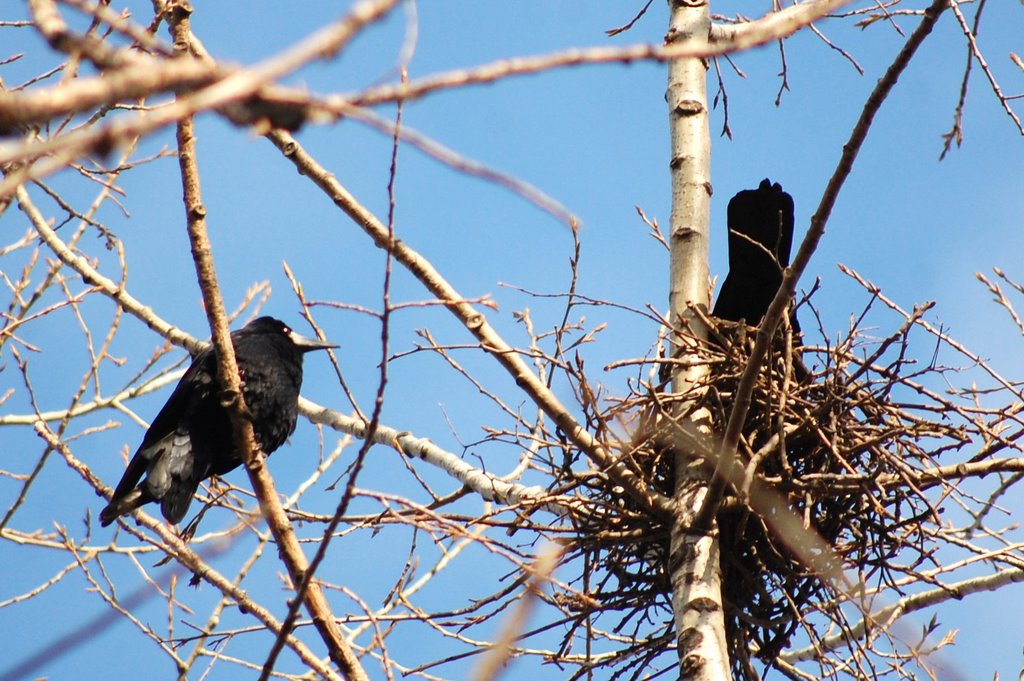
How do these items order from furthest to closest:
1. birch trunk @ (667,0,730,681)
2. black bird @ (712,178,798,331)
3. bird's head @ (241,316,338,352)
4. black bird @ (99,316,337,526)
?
1. bird's head @ (241,316,338,352)
2. black bird @ (712,178,798,331)
3. black bird @ (99,316,337,526)
4. birch trunk @ (667,0,730,681)

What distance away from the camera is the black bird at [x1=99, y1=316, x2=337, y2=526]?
457cm

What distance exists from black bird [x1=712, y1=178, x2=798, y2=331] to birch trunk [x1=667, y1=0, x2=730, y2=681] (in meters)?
0.27

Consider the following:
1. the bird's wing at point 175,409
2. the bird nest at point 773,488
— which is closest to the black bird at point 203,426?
the bird's wing at point 175,409

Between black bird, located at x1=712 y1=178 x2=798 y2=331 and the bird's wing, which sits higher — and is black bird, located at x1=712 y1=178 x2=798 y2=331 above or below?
above

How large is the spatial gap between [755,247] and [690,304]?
58 cm

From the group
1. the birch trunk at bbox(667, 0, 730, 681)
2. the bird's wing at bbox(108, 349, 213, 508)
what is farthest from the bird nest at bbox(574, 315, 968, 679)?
the bird's wing at bbox(108, 349, 213, 508)

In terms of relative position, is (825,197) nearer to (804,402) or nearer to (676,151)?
(804,402)

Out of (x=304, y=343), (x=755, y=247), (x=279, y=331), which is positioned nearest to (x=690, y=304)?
(x=755, y=247)

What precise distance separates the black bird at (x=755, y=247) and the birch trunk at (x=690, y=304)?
265 mm

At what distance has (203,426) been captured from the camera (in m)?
4.77

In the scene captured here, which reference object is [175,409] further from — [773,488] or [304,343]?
[773,488]

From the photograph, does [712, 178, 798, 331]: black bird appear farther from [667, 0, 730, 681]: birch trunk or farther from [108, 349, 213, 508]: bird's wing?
[108, 349, 213, 508]: bird's wing

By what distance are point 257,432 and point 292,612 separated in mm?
3301

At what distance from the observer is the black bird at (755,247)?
15.6 feet
